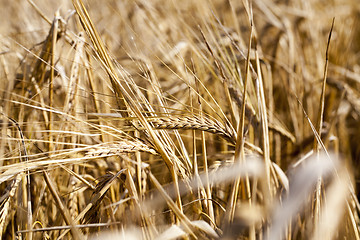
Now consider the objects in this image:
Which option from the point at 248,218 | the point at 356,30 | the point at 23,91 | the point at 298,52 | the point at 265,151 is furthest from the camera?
the point at 356,30

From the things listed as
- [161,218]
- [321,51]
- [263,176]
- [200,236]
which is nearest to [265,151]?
[263,176]

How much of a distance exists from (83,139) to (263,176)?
53cm

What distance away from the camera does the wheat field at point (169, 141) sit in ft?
1.75

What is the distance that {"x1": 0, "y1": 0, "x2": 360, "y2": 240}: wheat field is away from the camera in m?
0.53

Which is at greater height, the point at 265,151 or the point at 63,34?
the point at 63,34

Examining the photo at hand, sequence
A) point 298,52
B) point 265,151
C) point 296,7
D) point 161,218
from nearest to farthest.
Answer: point 265,151, point 161,218, point 298,52, point 296,7

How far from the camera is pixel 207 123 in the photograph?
1.94 ft

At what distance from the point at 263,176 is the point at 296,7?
1600mm

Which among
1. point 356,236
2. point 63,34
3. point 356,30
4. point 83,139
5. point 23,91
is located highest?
point 356,30

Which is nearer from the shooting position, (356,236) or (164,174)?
(356,236)

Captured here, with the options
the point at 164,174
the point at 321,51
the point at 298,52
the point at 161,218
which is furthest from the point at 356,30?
the point at 161,218

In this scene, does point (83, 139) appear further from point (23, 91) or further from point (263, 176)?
point (263, 176)

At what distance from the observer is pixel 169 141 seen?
0.62 meters

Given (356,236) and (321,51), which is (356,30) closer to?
(321,51)
